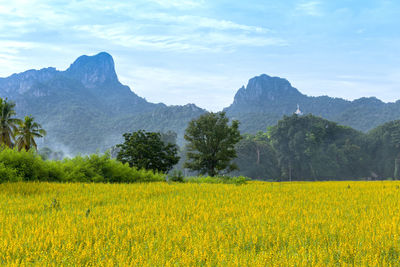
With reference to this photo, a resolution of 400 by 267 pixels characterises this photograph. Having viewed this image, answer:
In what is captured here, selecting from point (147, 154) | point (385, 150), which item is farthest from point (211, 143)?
point (385, 150)

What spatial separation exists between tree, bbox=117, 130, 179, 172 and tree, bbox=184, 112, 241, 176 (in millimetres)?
4968

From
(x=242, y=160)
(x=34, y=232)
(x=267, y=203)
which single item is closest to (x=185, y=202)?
(x=267, y=203)

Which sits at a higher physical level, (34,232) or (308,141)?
(308,141)

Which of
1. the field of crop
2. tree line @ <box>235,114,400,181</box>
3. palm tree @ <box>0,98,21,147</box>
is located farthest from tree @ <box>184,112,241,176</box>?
tree line @ <box>235,114,400,181</box>

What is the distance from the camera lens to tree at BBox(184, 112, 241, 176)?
42688 mm

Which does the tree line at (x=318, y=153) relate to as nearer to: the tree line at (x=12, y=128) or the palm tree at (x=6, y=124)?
the tree line at (x=12, y=128)

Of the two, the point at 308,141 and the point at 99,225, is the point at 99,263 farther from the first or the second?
the point at 308,141

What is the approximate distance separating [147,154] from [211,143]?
936 cm

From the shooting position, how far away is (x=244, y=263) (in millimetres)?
5781

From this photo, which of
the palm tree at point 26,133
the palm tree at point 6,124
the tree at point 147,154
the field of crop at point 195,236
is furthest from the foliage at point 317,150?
the field of crop at point 195,236

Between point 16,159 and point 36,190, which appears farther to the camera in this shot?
point 16,159

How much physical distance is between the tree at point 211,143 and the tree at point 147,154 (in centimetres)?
497

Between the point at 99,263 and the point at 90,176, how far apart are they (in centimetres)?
1961

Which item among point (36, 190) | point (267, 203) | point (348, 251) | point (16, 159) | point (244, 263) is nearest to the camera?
point (244, 263)
